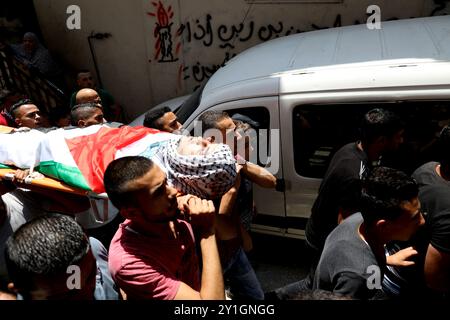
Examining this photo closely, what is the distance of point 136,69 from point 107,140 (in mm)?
4497

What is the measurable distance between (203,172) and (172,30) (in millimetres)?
5054

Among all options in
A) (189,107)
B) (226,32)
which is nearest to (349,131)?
(189,107)

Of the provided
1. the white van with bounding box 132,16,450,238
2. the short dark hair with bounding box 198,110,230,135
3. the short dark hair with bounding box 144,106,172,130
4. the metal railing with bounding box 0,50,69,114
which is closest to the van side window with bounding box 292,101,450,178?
the white van with bounding box 132,16,450,238

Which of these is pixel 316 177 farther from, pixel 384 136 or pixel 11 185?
pixel 11 185

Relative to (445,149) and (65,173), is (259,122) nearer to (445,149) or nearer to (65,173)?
(445,149)

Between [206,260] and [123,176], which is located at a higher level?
[123,176]

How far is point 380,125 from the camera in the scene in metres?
2.55

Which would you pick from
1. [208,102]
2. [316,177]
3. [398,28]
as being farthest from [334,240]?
[398,28]

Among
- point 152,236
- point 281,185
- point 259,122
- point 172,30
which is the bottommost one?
point 281,185

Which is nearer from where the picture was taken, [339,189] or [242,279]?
[339,189]

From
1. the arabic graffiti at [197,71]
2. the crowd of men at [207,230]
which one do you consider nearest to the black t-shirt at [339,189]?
the crowd of men at [207,230]

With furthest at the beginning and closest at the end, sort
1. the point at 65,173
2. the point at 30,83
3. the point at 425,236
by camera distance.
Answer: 1. the point at 30,83
2. the point at 65,173
3. the point at 425,236

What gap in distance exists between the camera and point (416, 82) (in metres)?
2.73

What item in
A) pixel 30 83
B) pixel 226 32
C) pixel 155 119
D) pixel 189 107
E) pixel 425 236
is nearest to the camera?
pixel 425 236
